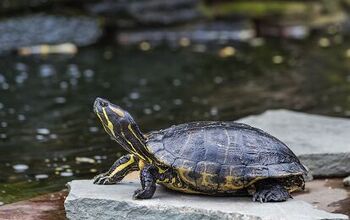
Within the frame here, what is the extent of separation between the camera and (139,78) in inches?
457

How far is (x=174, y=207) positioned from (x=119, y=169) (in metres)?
0.65

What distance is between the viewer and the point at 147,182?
13.9 feet

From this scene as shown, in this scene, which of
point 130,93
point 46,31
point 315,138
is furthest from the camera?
point 46,31

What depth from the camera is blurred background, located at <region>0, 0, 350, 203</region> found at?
290 inches

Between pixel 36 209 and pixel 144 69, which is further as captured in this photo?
pixel 144 69

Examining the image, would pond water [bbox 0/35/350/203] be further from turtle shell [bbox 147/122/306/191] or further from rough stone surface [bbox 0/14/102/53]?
turtle shell [bbox 147/122/306/191]

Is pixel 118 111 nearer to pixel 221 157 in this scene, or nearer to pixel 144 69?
pixel 221 157

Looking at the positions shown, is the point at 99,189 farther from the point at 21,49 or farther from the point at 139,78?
the point at 21,49

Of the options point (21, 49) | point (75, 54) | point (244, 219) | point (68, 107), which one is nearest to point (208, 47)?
point (75, 54)

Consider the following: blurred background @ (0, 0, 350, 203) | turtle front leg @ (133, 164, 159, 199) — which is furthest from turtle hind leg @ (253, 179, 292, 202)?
blurred background @ (0, 0, 350, 203)

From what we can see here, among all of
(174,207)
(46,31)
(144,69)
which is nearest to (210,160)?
(174,207)

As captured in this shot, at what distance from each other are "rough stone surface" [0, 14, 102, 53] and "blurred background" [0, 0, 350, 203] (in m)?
0.02

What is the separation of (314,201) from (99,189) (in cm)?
148

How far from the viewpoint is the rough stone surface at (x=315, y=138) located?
557 cm
